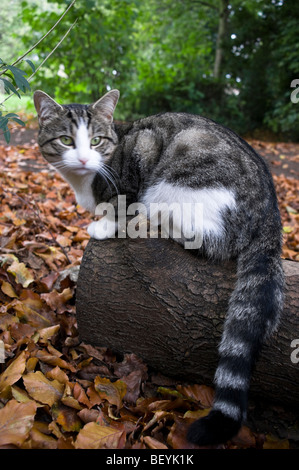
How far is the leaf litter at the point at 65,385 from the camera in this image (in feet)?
4.66

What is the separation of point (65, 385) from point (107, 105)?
165cm

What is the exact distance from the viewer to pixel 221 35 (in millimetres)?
9125

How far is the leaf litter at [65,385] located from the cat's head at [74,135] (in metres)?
0.76

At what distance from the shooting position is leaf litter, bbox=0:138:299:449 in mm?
1420

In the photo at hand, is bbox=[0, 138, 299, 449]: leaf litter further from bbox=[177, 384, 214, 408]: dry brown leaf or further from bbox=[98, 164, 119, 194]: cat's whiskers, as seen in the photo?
bbox=[98, 164, 119, 194]: cat's whiskers

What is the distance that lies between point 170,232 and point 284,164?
5633mm

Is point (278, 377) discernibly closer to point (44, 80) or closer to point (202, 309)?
point (202, 309)

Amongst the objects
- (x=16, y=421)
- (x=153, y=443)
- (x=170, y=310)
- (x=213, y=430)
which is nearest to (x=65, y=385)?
(x=16, y=421)

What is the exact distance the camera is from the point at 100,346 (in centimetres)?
195

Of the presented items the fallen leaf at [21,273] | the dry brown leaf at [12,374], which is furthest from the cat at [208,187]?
the dry brown leaf at [12,374]

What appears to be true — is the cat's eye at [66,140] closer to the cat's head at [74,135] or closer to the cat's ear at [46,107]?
the cat's head at [74,135]

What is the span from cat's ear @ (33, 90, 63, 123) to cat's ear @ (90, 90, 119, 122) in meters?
0.24

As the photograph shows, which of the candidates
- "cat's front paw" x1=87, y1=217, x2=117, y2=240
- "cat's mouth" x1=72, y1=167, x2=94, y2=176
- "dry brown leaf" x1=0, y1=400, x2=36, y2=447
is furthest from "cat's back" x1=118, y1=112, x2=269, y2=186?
"dry brown leaf" x1=0, y1=400, x2=36, y2=447

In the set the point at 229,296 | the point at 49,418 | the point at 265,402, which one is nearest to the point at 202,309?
the point at 229,296
